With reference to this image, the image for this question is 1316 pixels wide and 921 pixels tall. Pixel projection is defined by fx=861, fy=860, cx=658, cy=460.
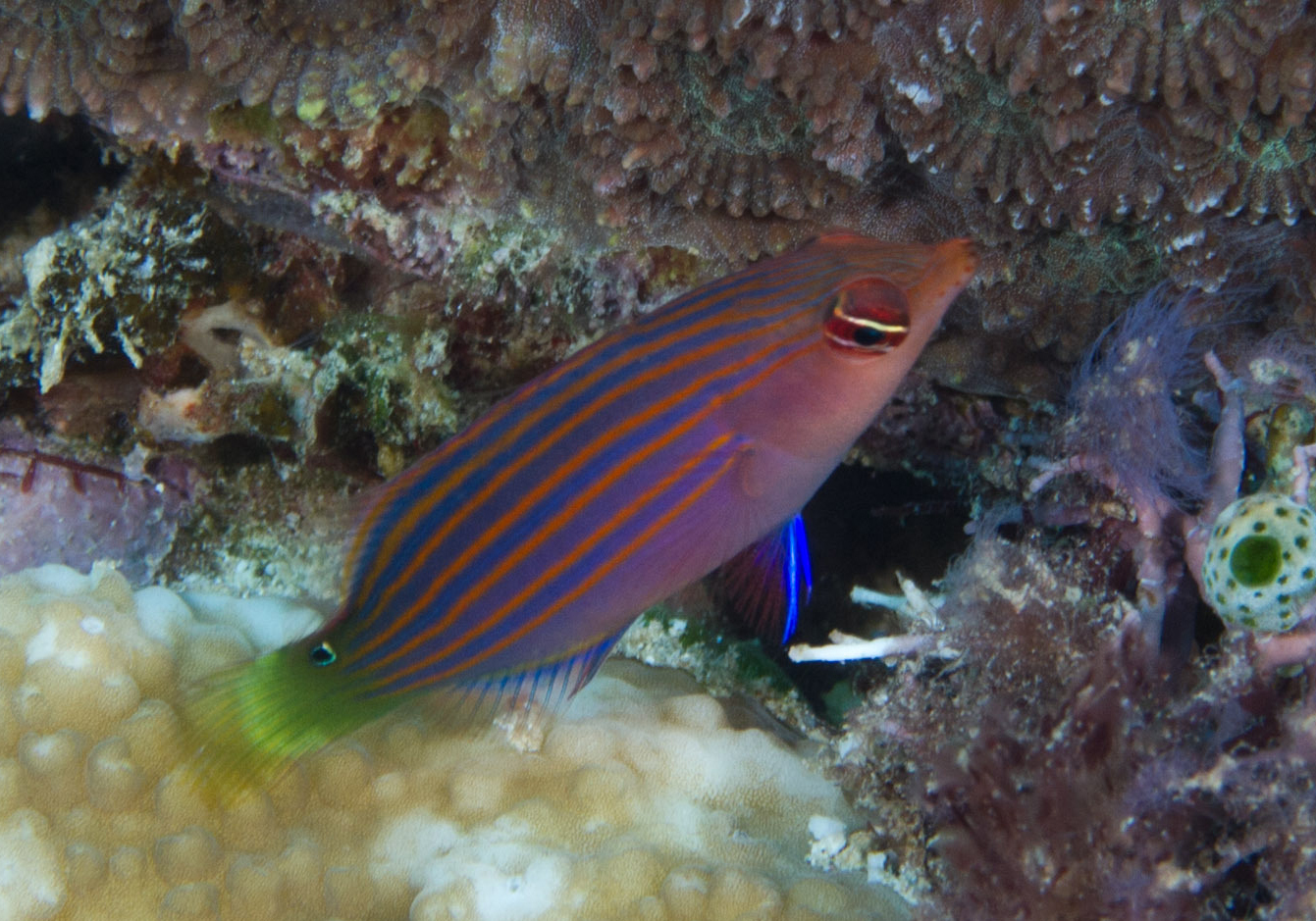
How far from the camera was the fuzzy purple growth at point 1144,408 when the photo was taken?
3041mm

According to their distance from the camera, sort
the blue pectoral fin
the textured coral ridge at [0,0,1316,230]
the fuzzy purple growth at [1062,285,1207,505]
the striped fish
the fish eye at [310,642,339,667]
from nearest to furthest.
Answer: the striped fish, the fish eye at [310,642,339,667], the textured coral ridge at [0,0,1316,230], the blue pectoral fin, the fuzzy purple growth at [1062,285,1207,505]

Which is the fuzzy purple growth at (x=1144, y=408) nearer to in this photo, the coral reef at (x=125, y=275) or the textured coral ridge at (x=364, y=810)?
the textured coral ridge at (x=364, y=810)

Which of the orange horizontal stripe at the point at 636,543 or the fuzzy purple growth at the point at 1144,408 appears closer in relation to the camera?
the orange horizontal stripe at the point at 636,543

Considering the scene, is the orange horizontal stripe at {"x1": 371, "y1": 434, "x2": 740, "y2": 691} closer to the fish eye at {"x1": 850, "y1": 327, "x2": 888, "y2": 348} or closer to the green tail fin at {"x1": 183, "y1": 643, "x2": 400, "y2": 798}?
the green tail fin at {"x1": 183, "y1": 643, "x2": 400, "y2": 798}

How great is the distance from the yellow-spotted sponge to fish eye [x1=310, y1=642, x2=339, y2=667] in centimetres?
259

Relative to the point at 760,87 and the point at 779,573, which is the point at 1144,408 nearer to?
the point at 779,573

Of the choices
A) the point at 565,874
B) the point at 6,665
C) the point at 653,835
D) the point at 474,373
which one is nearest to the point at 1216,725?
the point at 653,835

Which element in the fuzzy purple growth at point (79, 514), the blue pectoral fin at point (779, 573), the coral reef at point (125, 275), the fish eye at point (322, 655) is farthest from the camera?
the fuzzy purple growth at point (79, 514)

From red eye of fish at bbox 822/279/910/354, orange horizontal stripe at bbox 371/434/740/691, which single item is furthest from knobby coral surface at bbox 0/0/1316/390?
orange horizontal stripe at bbox 371/434/740/691

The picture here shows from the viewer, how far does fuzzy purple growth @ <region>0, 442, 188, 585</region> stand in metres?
4.09

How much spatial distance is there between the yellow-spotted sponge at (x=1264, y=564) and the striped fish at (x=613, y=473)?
3.55 feet

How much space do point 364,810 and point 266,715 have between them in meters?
0.61

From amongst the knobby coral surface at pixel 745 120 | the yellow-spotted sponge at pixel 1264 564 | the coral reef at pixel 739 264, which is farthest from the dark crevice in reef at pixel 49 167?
the yellow-spotted sponge at pixel 1264 564

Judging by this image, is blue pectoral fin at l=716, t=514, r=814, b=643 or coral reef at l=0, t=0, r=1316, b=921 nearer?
coral reef at l=0, t=0, r=1316, b=921
